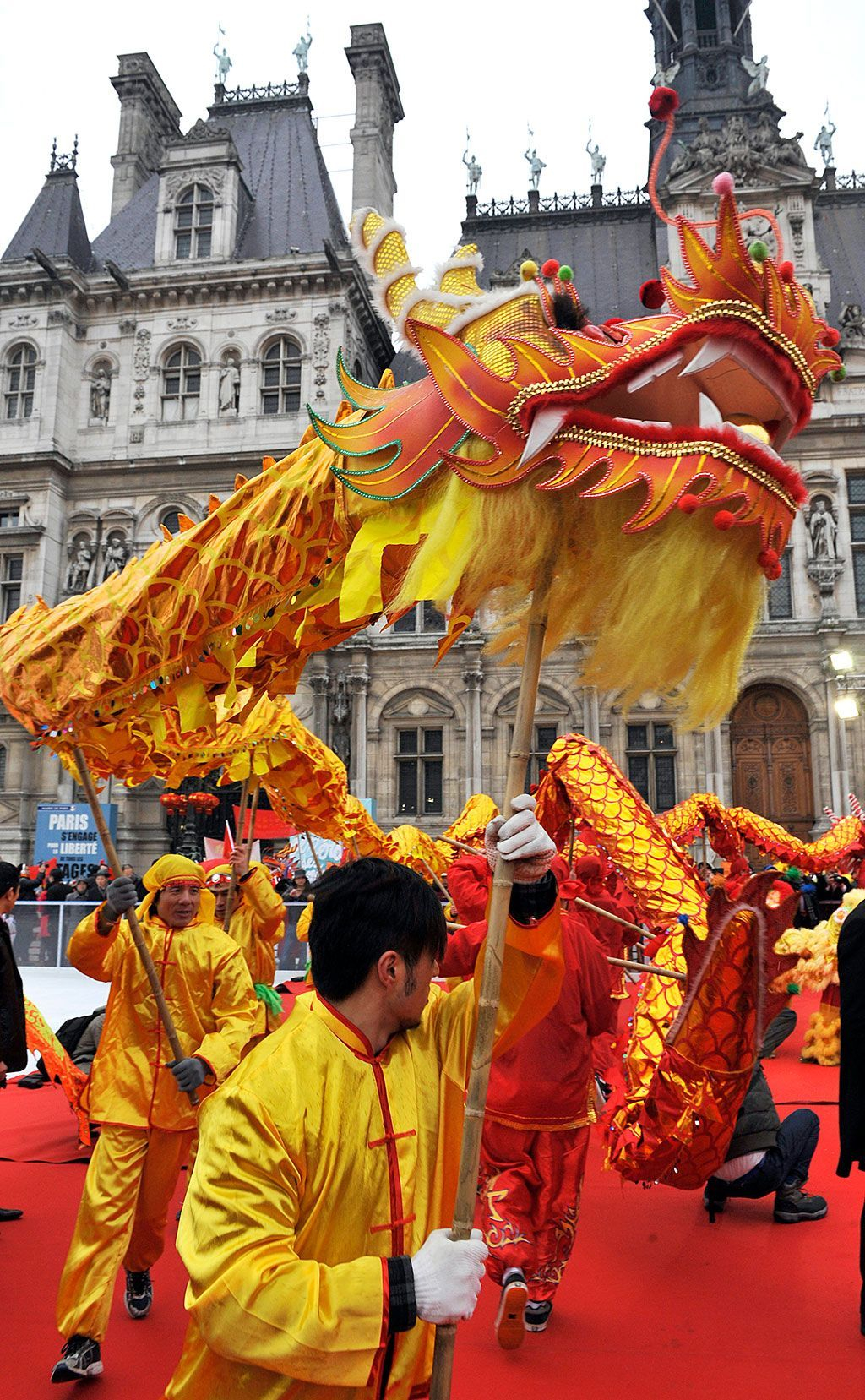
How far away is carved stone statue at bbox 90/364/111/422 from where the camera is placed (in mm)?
22672

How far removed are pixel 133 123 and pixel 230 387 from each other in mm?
11154

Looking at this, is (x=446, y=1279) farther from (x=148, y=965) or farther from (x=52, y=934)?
(x=52, y=934)

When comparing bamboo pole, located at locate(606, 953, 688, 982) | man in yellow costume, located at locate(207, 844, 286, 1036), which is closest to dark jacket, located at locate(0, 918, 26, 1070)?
man in yellow costume, located at locate(207, 844, 286, 1036)

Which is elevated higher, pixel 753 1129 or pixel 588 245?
pixel 588 245

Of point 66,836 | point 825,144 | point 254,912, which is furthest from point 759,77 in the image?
point 254,912

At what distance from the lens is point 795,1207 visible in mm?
4816

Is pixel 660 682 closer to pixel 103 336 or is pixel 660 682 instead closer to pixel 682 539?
pixel 682 539

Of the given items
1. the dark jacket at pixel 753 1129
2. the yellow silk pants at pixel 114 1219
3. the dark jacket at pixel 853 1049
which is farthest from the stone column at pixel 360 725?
the dark jacket at pixel 853 1049

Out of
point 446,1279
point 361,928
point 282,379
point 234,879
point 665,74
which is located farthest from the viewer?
point 665,74

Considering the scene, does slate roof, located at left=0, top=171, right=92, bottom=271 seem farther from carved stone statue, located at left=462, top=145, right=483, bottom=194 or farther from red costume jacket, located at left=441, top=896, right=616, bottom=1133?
red costume jacket, located at left=441, top=896, right=616, bottom=1133

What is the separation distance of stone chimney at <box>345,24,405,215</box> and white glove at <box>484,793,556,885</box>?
26.0 metres

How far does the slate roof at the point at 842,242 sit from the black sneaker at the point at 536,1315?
2259 cm

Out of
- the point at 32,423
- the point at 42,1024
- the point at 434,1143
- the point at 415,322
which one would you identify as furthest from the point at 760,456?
the point at 32,423

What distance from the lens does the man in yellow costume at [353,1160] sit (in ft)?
5.24
